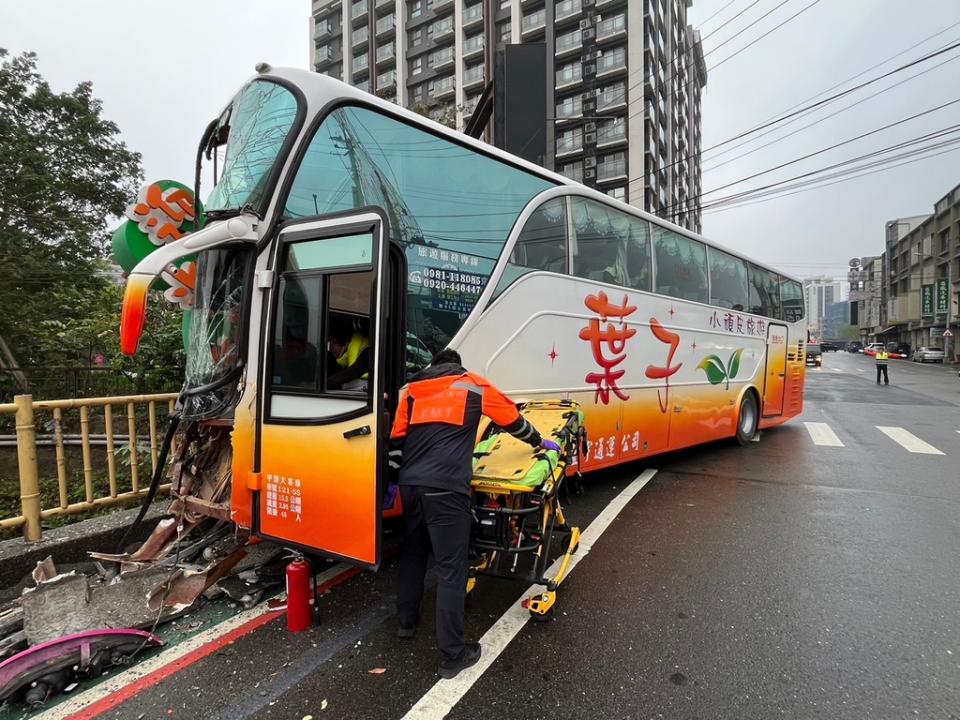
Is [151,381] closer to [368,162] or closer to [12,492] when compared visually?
[12,492]

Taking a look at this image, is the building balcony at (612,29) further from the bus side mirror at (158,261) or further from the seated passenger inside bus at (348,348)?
the bus side mirror at (158,261)

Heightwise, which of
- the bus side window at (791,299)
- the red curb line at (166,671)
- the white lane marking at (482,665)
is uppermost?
the bus side window at (791,299)

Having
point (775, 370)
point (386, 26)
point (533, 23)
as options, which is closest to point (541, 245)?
point (775, 370)

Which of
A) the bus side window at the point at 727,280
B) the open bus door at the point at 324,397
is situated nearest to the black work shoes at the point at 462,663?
the open bus door at the point at 324,397

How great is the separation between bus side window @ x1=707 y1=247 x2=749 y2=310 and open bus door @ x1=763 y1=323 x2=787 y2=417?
4.64 feet

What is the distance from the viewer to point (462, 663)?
8.77ft

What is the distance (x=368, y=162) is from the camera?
3744mm

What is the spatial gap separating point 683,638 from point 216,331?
3542 millimetres

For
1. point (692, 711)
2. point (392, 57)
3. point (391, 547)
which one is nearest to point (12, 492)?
point (391, 547)

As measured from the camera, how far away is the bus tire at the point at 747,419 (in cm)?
891

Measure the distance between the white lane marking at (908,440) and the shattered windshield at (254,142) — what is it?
10.2m

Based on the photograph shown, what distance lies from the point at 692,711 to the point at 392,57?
2506 inches

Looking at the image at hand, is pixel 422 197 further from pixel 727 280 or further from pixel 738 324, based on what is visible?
pixel 738 324

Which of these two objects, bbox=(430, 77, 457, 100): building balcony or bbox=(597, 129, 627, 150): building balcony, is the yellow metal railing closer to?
bbox=(597, 129, 627, 150): building balcony
